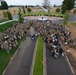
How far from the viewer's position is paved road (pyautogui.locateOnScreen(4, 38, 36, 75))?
62.8 feet

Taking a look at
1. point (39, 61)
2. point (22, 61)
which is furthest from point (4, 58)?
point (39, 61)

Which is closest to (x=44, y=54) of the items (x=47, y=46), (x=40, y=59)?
(x=40, y=59)

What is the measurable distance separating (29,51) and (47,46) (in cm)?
384

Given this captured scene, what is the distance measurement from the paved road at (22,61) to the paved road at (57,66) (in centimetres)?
267

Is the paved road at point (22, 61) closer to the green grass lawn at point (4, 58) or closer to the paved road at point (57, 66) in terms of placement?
the green grass lawn at point (4, 58)

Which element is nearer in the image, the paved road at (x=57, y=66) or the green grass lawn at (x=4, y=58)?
the paved road at (x=57, y=66)

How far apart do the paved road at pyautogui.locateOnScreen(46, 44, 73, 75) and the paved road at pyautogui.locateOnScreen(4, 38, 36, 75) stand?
2674mm

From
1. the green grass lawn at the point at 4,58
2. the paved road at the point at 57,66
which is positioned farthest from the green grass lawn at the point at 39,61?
the green grass lawn at the point at 4,58

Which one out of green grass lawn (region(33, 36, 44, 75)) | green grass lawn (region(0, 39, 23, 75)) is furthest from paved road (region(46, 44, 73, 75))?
green grass lawn (region(0, 39, 23, 75))

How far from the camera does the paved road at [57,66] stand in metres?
19.0

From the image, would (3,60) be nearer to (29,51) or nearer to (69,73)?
(29,51)

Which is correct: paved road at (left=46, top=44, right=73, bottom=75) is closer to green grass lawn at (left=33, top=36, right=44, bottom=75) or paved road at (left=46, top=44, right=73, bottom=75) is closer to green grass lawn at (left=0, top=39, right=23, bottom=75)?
green grass lawn at (left=33, top=36, right=44, bottom=75)

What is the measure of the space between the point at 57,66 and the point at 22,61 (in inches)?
201

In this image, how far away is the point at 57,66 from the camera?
20.5 meters
